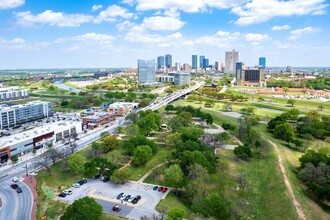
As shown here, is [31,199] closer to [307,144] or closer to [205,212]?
[205,212]

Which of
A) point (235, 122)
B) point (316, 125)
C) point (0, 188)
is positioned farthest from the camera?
point (235, 122)

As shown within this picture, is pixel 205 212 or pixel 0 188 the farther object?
pixel 0 188

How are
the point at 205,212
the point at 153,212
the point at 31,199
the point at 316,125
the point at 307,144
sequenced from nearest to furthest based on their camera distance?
1. the point at 205,212
2. the point at 153,212
3. the point at 31,199
4. the point at 307,144
5. the point at 316,125

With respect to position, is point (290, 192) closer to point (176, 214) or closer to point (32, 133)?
point (176, 214)

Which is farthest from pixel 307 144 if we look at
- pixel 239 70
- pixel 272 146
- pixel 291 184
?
pixel 239 70

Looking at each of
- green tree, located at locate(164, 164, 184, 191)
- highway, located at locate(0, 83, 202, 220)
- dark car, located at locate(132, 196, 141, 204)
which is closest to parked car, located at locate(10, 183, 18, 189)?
highway, located at locate(0, 83, 202, 220)

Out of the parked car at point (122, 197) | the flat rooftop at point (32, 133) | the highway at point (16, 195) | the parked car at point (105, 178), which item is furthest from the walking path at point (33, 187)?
the flat rooftop at point (32, 133)

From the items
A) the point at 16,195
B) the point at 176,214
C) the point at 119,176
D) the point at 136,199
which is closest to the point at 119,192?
the point at 119,176
